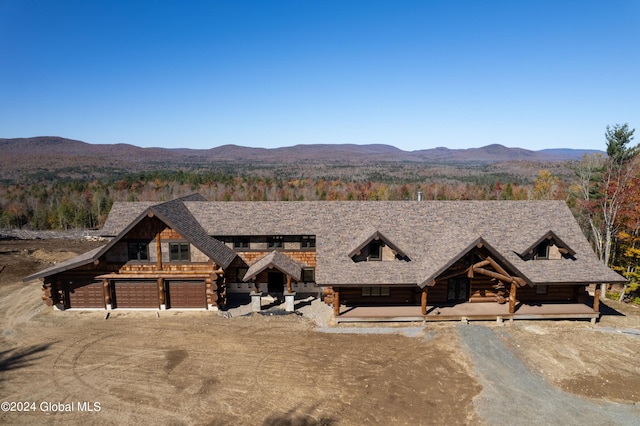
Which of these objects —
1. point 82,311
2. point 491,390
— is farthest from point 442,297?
point 82,311

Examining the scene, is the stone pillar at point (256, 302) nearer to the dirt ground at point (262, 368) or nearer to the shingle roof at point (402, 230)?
the dirt ground at point (262, 368)

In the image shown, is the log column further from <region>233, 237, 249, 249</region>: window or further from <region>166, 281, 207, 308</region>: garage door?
<region>233, 237, 249, 249</region>: window

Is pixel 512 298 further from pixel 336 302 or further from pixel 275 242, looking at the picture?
pixel 275 242

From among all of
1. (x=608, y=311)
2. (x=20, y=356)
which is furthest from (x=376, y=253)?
(x=20, y=356)

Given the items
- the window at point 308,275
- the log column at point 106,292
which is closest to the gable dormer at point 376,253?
the window at point 308,275

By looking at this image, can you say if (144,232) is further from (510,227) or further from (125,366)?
(510,227)

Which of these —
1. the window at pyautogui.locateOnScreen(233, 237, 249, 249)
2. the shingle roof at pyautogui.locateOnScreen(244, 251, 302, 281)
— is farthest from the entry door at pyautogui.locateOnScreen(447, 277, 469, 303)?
the window at pyautogui.locateOnScreen(233, 237, 249, 249)
